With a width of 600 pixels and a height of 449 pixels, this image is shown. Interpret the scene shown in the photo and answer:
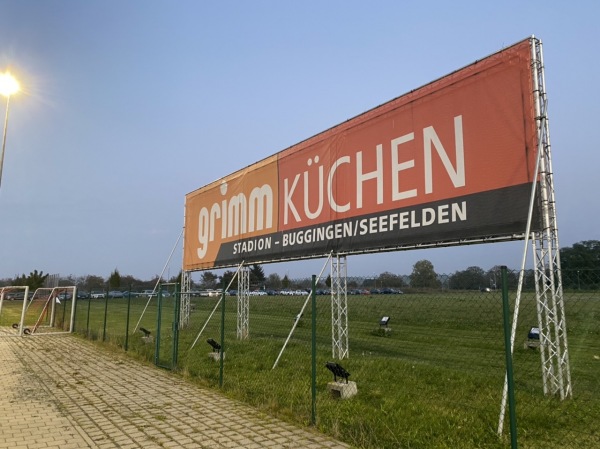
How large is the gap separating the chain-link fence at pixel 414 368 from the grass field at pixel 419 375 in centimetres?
2

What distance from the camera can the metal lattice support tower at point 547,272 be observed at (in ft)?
22.1

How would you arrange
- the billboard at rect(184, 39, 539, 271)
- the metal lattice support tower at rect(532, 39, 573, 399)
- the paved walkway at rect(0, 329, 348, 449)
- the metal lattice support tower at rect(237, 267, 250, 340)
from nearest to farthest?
the paved walkway at rect(0, 329, 348, 449) < the metal lattice support tower at rect(532, 39, 573, 399) < the billboard at rect(184, 39, 539, 271) < the metal lattice support tower at rect(237, 267, 250, 340)

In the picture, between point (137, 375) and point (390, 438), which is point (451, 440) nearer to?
point (390, 438)

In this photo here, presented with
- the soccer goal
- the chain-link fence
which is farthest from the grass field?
the soccer goal

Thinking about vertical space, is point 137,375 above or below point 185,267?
below

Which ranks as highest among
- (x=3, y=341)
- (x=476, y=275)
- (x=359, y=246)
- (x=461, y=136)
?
(x=461, y=136)

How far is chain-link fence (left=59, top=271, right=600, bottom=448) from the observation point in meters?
5.62

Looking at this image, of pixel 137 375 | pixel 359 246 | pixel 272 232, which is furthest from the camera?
pixel 272 232

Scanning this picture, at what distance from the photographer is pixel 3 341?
54.6 feet

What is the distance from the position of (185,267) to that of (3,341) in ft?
24.2

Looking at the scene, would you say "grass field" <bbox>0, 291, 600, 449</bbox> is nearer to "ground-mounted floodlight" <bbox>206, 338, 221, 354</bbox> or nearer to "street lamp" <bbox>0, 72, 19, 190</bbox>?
"ground-mounted floodlight" <bbox>206, 338, 221, 354</bbox>

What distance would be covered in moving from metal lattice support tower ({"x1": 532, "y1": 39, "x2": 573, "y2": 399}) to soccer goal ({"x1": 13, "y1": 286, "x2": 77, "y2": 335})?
18.3 meters

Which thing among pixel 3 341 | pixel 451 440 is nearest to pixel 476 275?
pixel 451 440

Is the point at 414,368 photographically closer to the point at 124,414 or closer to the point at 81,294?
the point at 124,414
